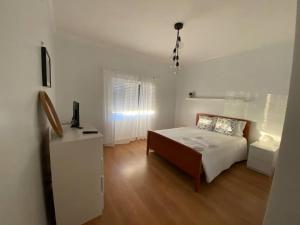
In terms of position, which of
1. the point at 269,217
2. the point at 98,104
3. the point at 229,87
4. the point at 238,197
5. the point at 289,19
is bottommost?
the point at 238,197

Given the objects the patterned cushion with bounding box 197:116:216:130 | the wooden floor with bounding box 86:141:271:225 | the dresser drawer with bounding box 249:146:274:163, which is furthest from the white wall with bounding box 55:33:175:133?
the dresser drawer with bounding box 249:146:274:163

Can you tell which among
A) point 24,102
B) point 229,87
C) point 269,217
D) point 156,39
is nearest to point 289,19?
point 229,87

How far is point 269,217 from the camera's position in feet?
1.76

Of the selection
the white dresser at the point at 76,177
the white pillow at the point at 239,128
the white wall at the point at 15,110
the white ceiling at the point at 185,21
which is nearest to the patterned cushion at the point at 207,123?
the white pillow at the point at 239,128

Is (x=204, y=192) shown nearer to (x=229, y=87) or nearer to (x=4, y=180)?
(x=4, y=180)

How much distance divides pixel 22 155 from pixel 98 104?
2.65m

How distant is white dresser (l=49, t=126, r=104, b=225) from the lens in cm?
127

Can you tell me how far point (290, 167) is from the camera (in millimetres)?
479

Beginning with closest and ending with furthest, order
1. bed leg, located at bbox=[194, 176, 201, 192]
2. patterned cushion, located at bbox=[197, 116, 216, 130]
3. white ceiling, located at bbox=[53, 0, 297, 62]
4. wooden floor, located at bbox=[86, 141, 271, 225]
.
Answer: wooden floor, located at bbox=[86, 141, 271, 225] < white ceiling, located at bbox=[53, 0, 297, 62] < bed leg, located at bbox=[194, 176, 201, 192] < patterned cushion, located at bbox=[197, 116, 216, 130]

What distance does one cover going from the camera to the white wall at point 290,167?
0.46 metres

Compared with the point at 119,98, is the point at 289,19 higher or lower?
higher

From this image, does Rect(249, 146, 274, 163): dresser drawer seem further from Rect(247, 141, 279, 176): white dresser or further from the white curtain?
the white curtain

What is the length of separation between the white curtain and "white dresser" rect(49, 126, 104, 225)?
2021 millimetres

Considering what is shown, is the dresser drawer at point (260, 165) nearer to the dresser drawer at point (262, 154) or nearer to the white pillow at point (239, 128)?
the dresser drawer at point (262, 154)
